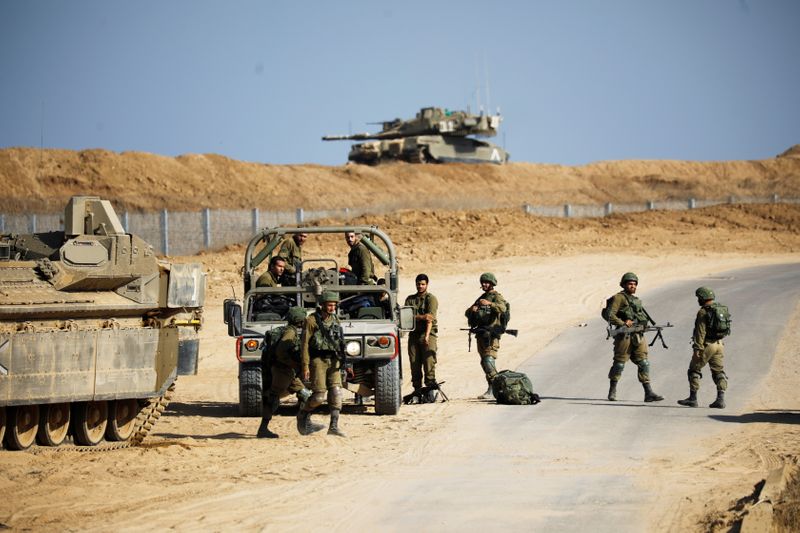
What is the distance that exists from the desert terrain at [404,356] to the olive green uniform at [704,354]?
427mm

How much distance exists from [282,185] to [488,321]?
3882 cm

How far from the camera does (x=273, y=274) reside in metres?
14.6

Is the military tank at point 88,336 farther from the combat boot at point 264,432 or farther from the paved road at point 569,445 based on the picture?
the paved road at point 569,445

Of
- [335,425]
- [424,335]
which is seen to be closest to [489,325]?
[424,335]

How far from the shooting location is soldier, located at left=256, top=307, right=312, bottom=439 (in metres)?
12.0

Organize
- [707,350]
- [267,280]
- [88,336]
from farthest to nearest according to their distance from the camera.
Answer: [267,280] → [707,350] → [88,336]

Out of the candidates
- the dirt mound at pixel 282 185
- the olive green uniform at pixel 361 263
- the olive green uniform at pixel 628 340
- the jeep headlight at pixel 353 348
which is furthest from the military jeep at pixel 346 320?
the dirt mound at pixel 282 185

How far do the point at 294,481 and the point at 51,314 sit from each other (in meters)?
3.22

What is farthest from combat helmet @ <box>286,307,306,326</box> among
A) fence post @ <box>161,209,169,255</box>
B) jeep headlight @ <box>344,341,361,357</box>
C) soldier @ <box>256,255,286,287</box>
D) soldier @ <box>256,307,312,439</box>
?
fence post @ <box>161,209,169,255</box>

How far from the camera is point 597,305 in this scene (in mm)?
25297

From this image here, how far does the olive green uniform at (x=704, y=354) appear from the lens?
14.2 meters

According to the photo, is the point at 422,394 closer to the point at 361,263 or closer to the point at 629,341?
the point at 361,263

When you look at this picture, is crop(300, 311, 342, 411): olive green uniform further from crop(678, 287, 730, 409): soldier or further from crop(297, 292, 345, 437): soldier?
crop(678, 287, 730, 409): soldier

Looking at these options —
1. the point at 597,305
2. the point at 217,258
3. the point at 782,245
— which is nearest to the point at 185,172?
the point at 217,258
